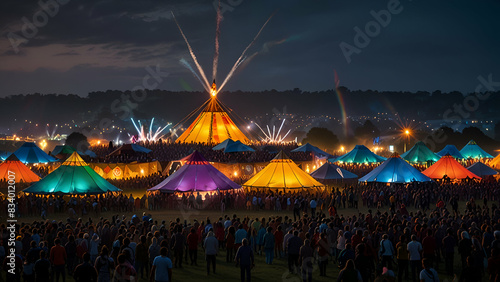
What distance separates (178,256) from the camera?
47.2 feet

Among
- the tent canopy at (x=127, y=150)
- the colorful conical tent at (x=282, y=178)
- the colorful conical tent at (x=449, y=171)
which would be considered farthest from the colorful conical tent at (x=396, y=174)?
the tent canopy at (x=127, y=150)

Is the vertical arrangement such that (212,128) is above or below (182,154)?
above

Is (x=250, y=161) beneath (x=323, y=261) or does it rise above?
above

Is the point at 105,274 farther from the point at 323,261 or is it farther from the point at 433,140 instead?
the point at 433,140

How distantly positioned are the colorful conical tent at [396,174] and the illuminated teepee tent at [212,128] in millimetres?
15680

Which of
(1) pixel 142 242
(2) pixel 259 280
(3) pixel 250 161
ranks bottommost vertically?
(2) pixel 259 280

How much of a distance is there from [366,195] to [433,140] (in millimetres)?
57231

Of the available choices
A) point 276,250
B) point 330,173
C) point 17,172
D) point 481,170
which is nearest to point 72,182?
point 17,172

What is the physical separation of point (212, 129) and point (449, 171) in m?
19.3

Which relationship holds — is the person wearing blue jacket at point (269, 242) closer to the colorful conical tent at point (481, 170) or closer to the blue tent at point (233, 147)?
the blue tent at point (233, 147)

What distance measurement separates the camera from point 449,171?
110 feet

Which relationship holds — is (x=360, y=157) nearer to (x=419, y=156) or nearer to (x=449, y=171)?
(x=419, y=156)

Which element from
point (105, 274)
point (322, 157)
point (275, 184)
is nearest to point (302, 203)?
point (275, 184)

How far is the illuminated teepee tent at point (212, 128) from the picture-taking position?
44.0m
